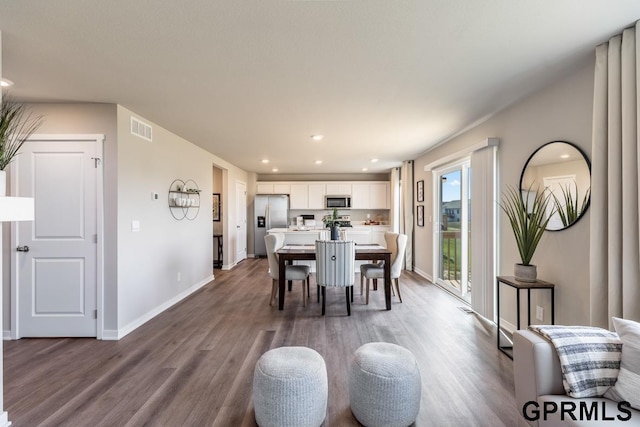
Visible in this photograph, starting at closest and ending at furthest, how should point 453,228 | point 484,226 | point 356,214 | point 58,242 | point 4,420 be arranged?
point 4,420
point 58,242
point 484,226
point 453,228
point 356,214

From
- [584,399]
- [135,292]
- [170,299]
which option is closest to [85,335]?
[135,292]

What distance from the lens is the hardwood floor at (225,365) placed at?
1848 millimetres

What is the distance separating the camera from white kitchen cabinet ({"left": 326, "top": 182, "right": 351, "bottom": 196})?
8062 mm

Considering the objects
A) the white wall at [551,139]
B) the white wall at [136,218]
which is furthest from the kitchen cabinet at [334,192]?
the white wall at [551,139]

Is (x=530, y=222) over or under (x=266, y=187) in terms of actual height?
under

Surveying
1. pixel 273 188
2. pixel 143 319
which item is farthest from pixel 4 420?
pixel 273 188

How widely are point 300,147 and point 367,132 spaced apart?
1346mm

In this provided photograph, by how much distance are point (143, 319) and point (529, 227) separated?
4211 mm

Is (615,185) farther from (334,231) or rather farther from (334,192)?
(334,192)

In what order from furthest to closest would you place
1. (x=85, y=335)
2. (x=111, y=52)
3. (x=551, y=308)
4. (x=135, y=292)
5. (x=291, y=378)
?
1. (x=135, y=292)
2. (x=85, y=335)
3. (x=551, y=308)
4. (x=111, y=52)
5. (x=291, y=378)

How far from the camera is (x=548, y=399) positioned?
4.39 feet

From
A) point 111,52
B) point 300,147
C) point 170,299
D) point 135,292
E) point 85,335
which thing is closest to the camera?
point 111,52

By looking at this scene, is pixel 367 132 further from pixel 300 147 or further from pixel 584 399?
pixel 584 399

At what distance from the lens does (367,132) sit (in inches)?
158
